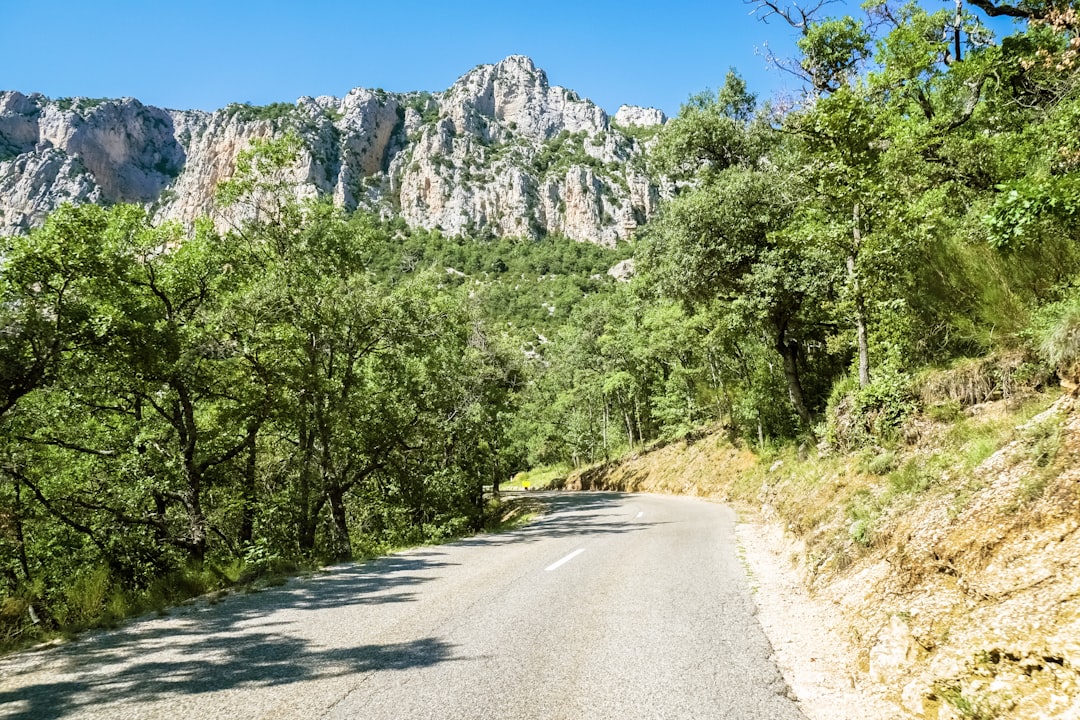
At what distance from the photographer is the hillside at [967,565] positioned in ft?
10.6

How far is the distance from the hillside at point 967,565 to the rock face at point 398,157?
11500 cm

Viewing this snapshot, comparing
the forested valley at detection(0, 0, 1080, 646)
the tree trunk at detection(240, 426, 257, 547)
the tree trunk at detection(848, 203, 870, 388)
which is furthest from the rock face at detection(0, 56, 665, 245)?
the tree trunk at detection(240, 426, 257, 547)

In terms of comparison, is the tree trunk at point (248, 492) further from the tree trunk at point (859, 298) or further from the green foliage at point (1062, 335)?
the green foliage at point (1062, 335)

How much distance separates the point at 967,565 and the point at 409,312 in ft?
42.9

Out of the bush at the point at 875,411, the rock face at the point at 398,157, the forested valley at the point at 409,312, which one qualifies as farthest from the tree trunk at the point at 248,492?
the rock face at the point at 398,157

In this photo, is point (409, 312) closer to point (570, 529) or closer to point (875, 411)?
point (570, 529)

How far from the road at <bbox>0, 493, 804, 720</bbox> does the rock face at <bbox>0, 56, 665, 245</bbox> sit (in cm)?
11678

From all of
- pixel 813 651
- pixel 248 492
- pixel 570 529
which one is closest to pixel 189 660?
pixel 813 651

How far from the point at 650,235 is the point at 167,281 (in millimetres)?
15579

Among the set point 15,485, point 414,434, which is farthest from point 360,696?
point 414,434

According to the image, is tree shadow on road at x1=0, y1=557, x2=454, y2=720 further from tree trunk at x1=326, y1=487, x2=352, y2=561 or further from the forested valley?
tree trunk at x1=326, y1=487, x2=352, y2=561

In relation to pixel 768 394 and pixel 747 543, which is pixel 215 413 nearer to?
pixel 747 543

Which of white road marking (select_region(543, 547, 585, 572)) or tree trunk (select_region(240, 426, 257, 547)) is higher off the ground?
tree trunk (select_region(240, 426, 257, 547))

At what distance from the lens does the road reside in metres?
3.72
